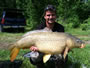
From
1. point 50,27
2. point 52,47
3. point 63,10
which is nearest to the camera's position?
point 52,47

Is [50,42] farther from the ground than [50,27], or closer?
closer

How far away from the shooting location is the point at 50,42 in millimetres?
2633

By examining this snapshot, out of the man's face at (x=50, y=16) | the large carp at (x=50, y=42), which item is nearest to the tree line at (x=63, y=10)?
the man's face at (x=50, y=16)

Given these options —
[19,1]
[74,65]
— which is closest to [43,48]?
[74,65]

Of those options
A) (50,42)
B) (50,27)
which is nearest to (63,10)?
(50,27)

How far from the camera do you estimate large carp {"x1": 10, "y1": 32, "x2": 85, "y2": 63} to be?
2607 millimetres

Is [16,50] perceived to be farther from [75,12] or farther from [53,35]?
[75,12]

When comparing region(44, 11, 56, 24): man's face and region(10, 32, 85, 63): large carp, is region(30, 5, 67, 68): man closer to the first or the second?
region(44, 11, 56, 24): man's face

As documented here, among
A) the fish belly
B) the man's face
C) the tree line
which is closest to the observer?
the fish belly

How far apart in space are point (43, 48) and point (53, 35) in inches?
9.3

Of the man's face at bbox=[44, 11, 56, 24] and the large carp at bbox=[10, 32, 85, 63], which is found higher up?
the man's face at bbox=[44, 11, 56, 24]

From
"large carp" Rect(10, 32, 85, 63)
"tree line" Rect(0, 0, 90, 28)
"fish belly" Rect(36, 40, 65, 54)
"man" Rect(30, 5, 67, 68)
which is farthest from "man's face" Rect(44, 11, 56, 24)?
"tree line" Rect(0, 0, 90, 28)

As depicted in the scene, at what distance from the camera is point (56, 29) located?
327cm

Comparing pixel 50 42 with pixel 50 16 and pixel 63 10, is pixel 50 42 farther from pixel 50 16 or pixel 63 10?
pixel 63 10
